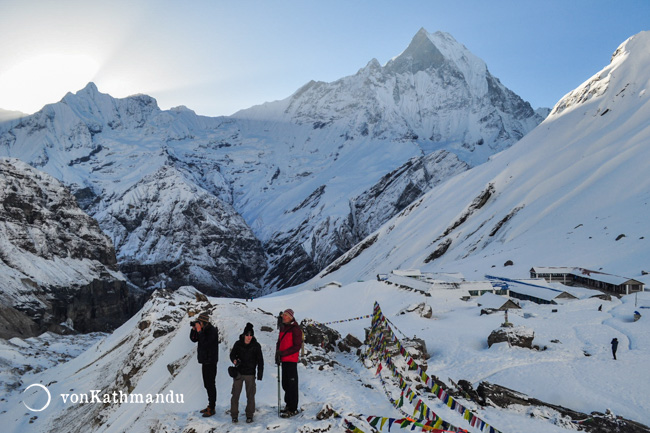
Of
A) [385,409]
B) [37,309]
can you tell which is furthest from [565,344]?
[37,309]

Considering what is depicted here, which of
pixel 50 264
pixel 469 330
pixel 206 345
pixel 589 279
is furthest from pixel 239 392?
pixel 50 264

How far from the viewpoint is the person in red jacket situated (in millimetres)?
10555

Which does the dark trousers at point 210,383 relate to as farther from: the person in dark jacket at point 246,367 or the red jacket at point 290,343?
the red jacket at point 290,343

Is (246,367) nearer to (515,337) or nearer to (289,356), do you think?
(289,356)

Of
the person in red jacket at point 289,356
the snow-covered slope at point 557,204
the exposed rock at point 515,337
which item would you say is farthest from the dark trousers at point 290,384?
the snow-covered slope at point 557,204

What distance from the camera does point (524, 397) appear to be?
1568cm

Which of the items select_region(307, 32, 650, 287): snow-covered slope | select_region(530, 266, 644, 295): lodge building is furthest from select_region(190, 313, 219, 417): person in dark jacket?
select_region(307, 32, 650, 287): snow-covered slope

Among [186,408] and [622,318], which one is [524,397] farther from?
[622,318]

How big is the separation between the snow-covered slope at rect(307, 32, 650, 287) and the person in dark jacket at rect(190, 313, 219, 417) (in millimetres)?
54239

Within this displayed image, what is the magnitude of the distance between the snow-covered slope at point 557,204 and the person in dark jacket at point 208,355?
54239mm

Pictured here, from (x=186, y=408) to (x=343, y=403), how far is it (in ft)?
16.0

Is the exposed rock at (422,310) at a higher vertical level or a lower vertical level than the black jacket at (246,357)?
lower

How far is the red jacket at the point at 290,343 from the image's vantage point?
10531mm

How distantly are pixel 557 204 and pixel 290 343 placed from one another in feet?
285
